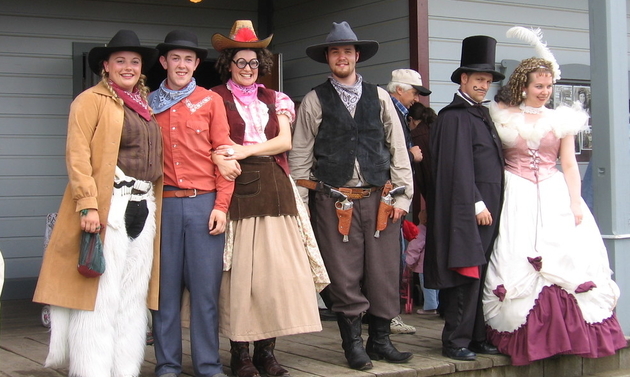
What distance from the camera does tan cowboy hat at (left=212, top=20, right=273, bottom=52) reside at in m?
4.46

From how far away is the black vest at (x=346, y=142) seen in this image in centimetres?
475

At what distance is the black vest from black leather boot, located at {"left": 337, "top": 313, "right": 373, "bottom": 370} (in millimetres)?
757

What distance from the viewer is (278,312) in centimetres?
432

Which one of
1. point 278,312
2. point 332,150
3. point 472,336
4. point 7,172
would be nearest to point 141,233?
point 278,312

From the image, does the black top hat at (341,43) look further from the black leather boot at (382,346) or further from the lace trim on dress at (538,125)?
the black leather boot at (382,346)

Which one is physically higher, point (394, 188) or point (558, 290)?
point (394, 188)

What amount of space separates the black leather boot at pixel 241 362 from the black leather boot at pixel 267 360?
0.10m

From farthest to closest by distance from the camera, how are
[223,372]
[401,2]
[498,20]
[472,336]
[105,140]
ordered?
[498,20]
[401,2]
[472,336]
[223,372]
[105,140]

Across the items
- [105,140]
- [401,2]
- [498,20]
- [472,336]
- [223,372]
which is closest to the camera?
[105,140]

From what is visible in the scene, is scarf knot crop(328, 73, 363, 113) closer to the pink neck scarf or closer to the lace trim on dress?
the pink neck scarf

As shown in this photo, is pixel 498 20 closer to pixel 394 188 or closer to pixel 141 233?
pixel 394 188

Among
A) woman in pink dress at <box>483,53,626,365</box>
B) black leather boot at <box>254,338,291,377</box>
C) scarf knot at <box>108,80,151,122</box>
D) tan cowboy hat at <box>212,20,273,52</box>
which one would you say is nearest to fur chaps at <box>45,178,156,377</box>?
scarf knot at <box>108,80,151,122</box>

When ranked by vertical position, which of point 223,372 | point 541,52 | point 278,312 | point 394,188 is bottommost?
point 223,372

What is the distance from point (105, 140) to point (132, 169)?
194mm
